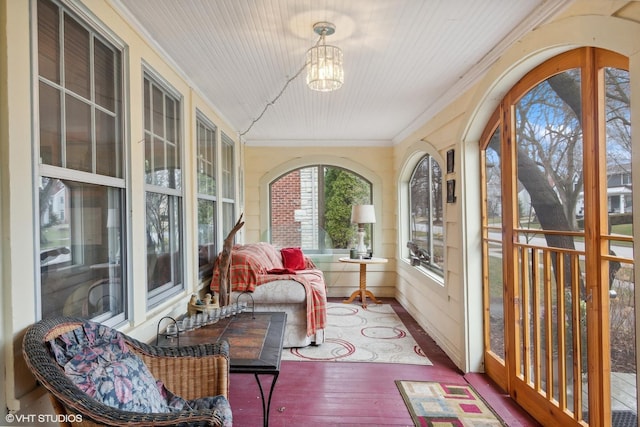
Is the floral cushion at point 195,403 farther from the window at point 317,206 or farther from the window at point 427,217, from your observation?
the window at point 317,206

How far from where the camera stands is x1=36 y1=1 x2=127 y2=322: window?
58.5 inches

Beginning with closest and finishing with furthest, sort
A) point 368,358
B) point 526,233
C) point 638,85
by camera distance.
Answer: point 638,85 → point 526,233 → point 368,358

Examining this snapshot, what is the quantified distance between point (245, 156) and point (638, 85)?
5.09 metres

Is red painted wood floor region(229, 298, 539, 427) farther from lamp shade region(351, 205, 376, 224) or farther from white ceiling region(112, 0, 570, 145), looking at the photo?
white ceiling region(112, 0, 570, 145)

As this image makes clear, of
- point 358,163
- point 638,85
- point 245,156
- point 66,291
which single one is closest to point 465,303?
point 638,85

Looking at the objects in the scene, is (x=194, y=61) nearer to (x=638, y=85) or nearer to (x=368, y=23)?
(x=368, y=23)

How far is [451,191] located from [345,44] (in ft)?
5.65

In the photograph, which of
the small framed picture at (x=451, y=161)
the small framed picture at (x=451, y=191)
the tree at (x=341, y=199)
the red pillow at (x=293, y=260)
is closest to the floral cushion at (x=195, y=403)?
the small framed picture at (x=451, y=191)

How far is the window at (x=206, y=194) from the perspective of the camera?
139 inches

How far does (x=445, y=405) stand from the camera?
8.25 ft

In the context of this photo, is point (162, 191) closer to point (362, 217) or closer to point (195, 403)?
point (195, 403)

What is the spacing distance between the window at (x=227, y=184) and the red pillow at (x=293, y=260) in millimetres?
886

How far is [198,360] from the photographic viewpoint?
1739 mm

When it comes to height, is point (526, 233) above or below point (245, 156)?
below
